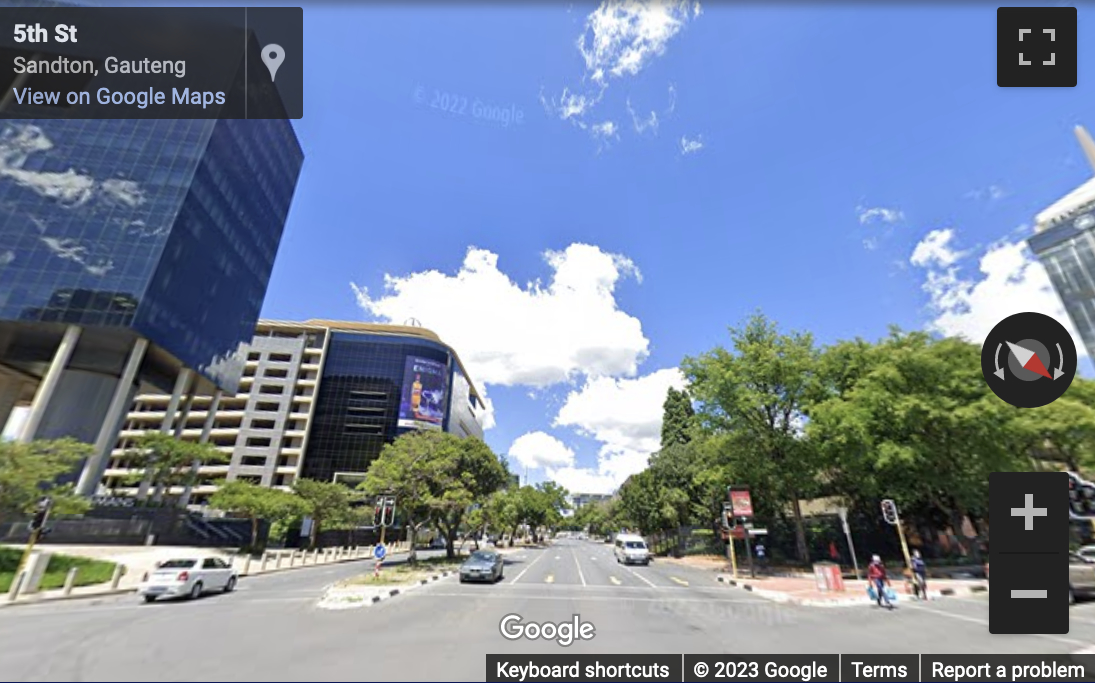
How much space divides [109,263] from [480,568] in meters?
45.4

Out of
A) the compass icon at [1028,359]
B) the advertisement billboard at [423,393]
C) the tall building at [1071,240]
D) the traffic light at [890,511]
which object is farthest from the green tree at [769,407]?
the advertisement billboard at [423,393]

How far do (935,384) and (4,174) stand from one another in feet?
251

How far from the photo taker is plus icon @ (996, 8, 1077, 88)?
12.1 feet

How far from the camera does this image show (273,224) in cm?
6019

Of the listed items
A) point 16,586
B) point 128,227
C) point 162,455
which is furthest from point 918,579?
point 128,227

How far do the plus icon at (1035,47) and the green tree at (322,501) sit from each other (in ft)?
149

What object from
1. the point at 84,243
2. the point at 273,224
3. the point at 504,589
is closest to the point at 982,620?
the point at 504,589

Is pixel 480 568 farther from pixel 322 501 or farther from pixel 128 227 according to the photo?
pixel 128 227

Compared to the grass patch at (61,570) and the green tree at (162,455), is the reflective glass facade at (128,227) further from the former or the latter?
the grass patch at (61,570)

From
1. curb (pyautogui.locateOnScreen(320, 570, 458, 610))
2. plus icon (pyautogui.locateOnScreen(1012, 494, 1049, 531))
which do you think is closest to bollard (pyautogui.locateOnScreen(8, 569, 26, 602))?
curb (pyautogui.locateOnScreen(320, 570, 458, 610))

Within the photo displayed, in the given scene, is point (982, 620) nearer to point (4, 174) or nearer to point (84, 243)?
point (84, 243)

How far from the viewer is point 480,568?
805 inches

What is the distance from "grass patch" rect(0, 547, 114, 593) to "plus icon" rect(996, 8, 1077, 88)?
30.1 meters

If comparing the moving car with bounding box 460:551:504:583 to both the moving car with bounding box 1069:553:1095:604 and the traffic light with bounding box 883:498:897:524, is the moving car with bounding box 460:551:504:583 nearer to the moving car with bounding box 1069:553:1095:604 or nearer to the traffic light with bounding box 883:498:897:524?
the traffic light with bounding box 883:498:897:524
